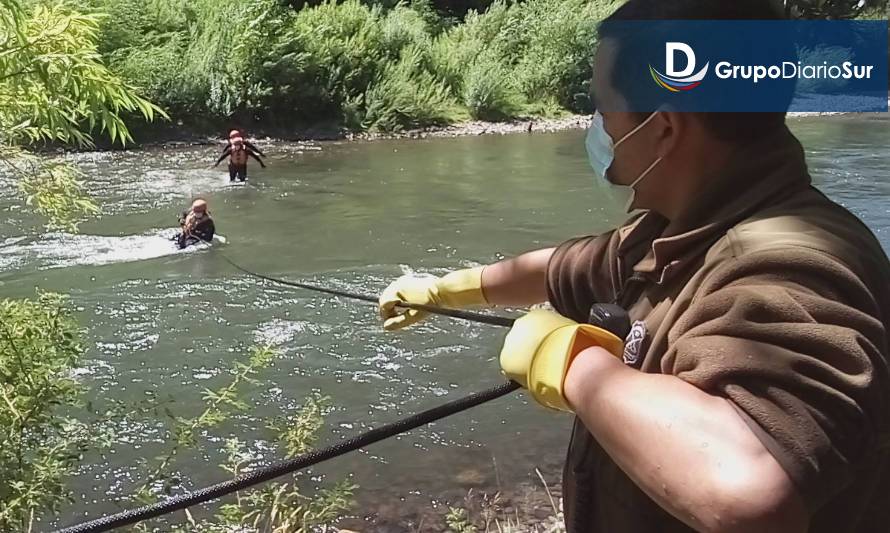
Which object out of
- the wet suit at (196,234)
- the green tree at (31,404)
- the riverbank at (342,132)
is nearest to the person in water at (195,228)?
the wet suit at (196,234)

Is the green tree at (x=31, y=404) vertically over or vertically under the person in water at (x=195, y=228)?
Answer: over

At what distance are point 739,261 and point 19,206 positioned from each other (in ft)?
41.2

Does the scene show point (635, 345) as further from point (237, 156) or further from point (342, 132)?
point (342, 132)

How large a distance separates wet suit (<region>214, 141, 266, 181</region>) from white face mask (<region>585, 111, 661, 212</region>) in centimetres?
1266

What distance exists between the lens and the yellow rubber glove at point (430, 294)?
2465mm

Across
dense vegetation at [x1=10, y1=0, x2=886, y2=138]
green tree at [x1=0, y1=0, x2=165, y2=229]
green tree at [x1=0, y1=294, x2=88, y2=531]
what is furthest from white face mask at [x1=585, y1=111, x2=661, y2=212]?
dense vegetation at [x1=10, y1=0, x2=886, y2=138]

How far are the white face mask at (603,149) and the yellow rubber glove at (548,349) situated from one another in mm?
278

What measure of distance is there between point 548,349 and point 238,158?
525 inches

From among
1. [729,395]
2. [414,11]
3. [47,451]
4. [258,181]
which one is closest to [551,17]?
[414,11]

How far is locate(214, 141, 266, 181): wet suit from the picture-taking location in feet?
46.0

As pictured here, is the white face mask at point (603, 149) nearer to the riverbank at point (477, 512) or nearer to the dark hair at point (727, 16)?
the dark hair at point (727, 16)

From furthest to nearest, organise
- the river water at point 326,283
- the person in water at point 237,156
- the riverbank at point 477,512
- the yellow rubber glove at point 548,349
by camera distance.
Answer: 1. the person in water at point 237,156
2. the river water at point 326,283
3. the riverbank at point 477,512
4. the yellow rubber glove at point 548,349

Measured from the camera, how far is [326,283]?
906 cm

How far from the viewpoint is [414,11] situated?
2716cm
